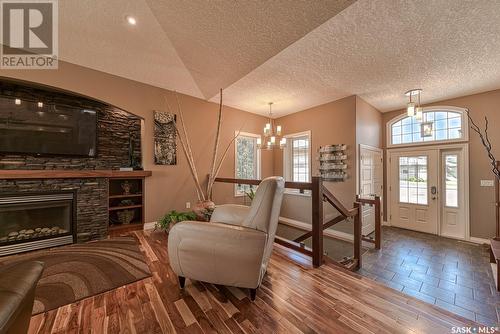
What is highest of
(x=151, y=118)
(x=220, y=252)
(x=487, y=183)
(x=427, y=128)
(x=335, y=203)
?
(x=151, y=118)

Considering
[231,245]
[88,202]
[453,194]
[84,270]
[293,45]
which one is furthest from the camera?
[453,194]

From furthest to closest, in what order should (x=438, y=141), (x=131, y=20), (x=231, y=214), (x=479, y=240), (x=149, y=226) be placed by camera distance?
(x=438, y=141) → (x=479, y=240) → (x=149, y=226) → (x=131, y=20) → (x=231, y=214)

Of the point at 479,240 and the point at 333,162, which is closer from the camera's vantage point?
the point at 479,240

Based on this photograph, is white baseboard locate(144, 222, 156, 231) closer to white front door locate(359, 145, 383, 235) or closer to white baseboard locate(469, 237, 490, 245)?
white front door locate(359, 145, 383, 235)

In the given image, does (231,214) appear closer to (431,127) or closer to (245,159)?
(245,159)

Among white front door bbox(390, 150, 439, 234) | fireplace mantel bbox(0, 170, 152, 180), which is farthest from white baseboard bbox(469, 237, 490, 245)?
fireplace mantel bbox(0, 170, 152, 180)

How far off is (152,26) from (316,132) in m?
3.75

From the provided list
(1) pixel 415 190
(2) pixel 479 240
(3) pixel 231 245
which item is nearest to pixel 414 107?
(1) pixel 415 190

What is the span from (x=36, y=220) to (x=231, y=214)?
3.12 metres

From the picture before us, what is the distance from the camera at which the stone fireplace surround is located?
2768 mm

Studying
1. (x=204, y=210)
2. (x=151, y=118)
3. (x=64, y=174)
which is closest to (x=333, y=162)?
(x=204, y=210)

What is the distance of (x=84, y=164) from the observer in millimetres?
3344

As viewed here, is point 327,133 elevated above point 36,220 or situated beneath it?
elevated above

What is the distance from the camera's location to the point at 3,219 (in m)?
2.67
